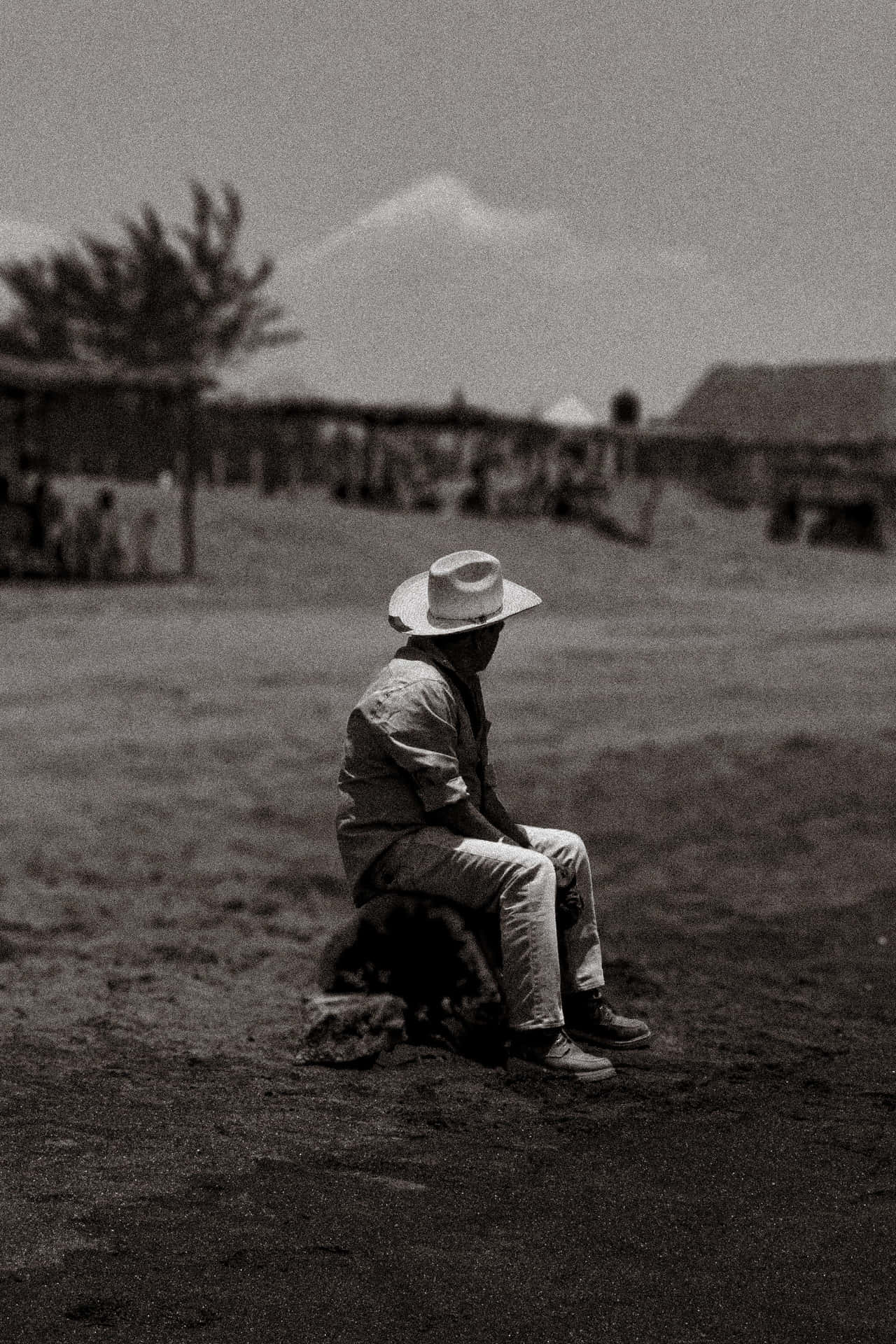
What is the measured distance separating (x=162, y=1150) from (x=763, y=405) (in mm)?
55578

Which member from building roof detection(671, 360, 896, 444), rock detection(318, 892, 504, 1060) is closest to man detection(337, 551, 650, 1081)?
rock detection(318, 892, 504, 1060)

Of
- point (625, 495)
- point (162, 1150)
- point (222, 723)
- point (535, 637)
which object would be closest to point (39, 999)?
point (162, 1150)

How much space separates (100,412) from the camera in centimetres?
3362

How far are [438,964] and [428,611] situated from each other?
44.3 inches

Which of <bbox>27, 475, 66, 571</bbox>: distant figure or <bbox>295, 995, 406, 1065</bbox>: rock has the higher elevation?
<bbox>27, 475, 66, 571</bbox>: distant figure

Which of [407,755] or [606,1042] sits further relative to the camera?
[606,1042]

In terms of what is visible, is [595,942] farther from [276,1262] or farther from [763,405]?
[763,405]

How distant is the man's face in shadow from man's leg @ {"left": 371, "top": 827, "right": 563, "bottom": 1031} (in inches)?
19.4

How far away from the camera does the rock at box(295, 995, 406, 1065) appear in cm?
566

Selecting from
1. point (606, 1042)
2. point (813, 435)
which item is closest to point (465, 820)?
point (606, 1042)

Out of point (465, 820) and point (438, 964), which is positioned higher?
point (465, 820)

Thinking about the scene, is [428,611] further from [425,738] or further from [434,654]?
[425,738]

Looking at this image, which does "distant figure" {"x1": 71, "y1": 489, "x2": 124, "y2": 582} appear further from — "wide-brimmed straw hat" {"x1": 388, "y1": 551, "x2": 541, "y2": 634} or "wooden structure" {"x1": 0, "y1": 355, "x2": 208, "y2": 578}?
"wide-brimmed straw hat" {"x1": 388, "y1": 551, "x2": 541, "y2": 634}

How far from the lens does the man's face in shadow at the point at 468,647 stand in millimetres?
5551
